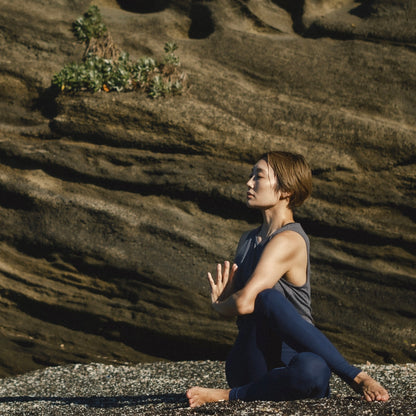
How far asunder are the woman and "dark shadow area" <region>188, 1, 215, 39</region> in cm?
609

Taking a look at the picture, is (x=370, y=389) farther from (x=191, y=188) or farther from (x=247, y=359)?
(x=191, y=188)

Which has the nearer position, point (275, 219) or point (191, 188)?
point (275, 219)

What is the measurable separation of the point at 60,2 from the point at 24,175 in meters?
3.36

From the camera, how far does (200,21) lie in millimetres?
9914

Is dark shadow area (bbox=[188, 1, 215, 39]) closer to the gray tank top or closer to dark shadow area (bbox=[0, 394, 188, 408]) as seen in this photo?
the gray tank top

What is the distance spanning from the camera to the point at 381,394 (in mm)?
3527

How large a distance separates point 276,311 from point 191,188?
4522 mm

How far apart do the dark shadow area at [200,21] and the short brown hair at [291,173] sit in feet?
19.8

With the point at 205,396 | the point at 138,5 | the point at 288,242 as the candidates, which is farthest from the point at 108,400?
the point at 138,5

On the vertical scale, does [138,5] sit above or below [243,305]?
above

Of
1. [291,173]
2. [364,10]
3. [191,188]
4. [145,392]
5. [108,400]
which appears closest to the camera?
[291,173]

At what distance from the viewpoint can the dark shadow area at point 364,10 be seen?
30.7 ft

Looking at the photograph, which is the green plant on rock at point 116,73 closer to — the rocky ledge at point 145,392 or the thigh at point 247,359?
the rocky ledge at point 145,392

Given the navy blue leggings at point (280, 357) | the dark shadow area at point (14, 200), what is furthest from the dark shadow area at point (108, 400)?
the dark shadow area at point (14, 200)
